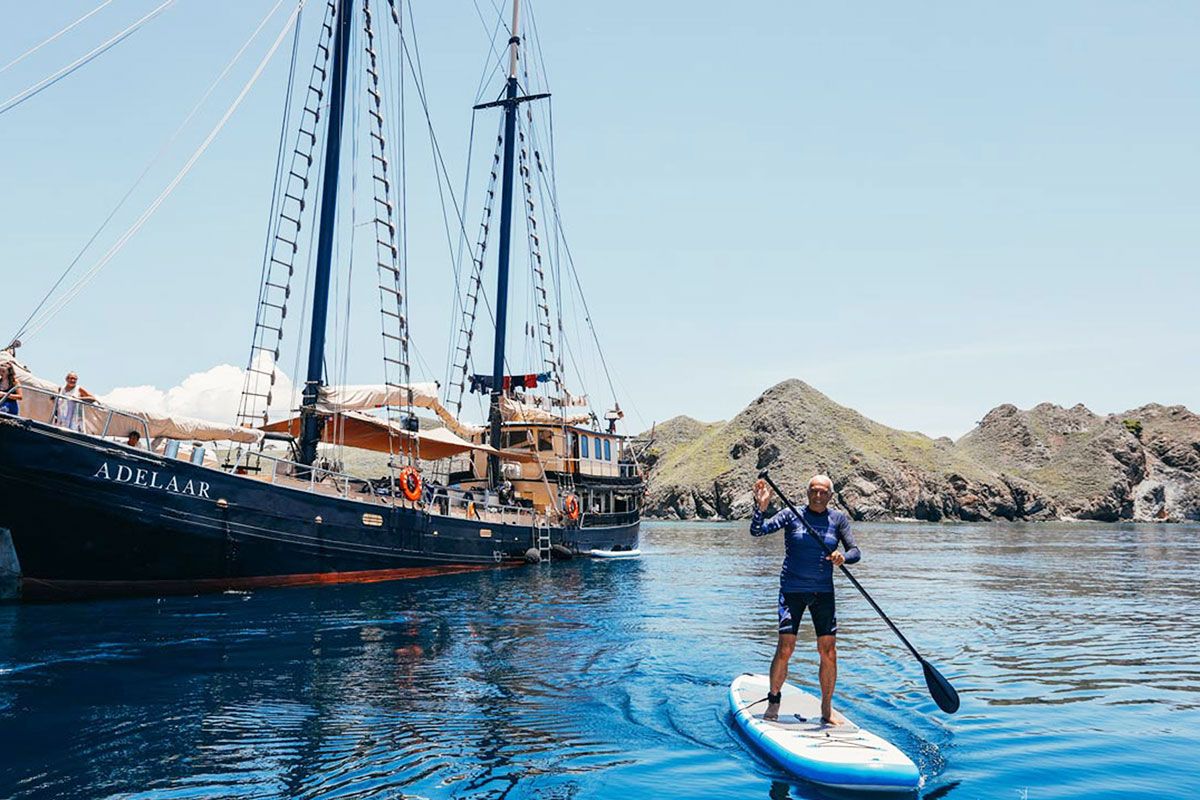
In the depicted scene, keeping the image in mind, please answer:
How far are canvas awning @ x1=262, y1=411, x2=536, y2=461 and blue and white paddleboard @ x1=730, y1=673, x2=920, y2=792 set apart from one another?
20.1 meters

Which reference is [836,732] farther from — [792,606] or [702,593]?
[702,593]

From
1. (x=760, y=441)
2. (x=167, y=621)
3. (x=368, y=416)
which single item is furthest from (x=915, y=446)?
(x=167, y=621)

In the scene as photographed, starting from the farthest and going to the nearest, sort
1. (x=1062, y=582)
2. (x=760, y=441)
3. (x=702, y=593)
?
1. (x=760, y=441)
2. (x=1062, y=582)
3. (x=702, y=593)

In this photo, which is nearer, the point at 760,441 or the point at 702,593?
the point at 702,593

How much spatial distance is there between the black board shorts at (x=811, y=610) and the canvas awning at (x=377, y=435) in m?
20.2

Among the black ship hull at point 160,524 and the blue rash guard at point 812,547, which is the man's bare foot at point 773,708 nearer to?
the blue rash guard at point 812,547

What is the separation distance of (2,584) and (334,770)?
1509cm

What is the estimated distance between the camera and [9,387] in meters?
17.5

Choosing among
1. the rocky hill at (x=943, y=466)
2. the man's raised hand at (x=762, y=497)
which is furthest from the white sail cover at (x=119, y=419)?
the rocky hill at (x=943, y=466)

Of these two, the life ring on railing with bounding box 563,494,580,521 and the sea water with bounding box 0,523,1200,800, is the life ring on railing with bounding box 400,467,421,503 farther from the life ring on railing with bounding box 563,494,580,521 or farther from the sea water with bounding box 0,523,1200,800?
the life ring on railing with bounding box 563,494,580,521

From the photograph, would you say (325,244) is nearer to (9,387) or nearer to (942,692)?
(9,387)

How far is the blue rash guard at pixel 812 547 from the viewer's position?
28.3 feet

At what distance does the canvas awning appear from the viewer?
27.4 meters

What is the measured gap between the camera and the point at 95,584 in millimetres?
18672
